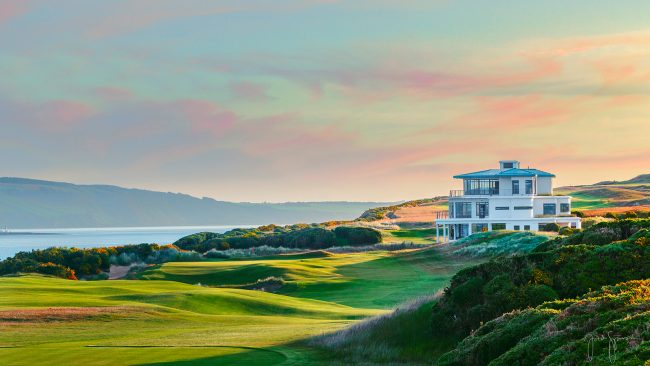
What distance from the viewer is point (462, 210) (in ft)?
293

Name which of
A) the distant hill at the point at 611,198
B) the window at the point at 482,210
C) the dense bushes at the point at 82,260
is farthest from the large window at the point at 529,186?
the distant hill at the point at 611,198

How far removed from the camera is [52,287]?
150 ft

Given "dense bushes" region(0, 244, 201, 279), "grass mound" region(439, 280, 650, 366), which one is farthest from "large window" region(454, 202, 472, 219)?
"grass mound" region(439, 280, 650, 366)

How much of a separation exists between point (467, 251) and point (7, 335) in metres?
39.7

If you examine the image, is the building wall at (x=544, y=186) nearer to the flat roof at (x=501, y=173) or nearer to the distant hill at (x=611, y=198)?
the flat roof at (x=501, y=173)

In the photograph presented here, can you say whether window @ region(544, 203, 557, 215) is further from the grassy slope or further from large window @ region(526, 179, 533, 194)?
the grassy slope

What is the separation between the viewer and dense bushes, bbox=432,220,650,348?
72.5 ft

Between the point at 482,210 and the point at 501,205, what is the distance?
2.07 meters

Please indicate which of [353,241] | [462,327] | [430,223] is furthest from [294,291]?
[430,223]

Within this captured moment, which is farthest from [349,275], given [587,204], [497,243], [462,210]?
[587,204]

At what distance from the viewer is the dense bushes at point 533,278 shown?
22094 millimetres

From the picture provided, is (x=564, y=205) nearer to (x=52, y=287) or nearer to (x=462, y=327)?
(x=52, y=287)

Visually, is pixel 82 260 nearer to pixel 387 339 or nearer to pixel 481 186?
pixel 481 186

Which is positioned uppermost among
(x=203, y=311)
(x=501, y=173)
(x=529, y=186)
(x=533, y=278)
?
(x=501, y=173)
